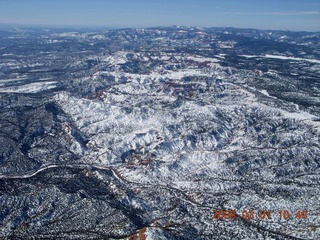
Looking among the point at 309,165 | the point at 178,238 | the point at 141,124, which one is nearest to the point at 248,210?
the point at 178,238

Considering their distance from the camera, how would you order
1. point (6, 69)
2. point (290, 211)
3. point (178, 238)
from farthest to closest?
point (6, 69) < point (290, 211) < point (178, 238)

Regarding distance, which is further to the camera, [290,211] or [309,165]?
[309,165]

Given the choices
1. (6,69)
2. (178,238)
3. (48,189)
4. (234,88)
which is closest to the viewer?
(178,238)

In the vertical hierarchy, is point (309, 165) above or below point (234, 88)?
below

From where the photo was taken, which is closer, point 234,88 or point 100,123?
point 100,123

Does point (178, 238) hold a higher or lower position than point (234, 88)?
lower

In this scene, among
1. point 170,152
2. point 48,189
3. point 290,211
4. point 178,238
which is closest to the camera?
point 178,238

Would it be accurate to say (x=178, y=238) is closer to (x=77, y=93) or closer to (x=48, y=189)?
(x=48, y=189)

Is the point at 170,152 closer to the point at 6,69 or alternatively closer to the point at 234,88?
the point at 234,88

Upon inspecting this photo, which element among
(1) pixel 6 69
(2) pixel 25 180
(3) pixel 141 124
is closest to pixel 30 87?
(1) pixel 6 69
